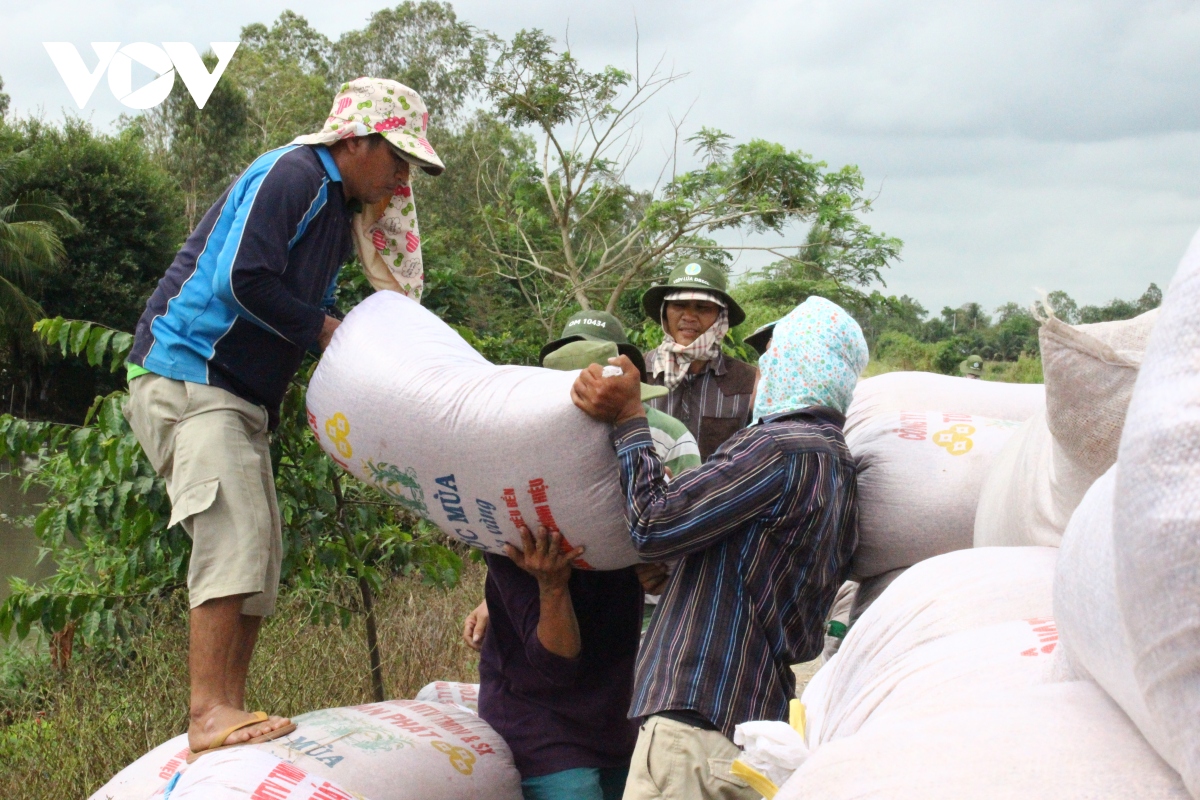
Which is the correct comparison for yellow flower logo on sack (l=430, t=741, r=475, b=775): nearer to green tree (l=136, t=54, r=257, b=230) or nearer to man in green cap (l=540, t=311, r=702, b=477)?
man in green cap (l=540, t=311, r=702, b=477)

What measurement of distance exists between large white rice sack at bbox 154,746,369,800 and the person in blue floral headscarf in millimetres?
556

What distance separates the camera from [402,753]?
88.9 inches

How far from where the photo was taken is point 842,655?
1909 millimetres

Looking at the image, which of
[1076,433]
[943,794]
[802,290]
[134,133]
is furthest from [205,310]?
[134,133]

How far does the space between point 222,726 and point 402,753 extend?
15.1 inches

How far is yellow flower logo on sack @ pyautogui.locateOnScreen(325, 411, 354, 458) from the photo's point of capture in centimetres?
233

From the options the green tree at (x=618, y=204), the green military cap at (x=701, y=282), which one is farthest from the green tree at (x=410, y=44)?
the green military cap at (x=701, y=282)

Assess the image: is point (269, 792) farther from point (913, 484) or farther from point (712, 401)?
point (712, 401)

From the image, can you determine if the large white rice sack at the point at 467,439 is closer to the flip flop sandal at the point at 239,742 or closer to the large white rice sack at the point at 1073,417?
the flip flop sandal at the point at 239,742

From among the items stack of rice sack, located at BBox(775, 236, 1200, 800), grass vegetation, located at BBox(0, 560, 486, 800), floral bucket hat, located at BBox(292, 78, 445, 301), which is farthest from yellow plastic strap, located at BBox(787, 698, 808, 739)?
grass vegetation, located at BBox(0, 560, 486, 800)

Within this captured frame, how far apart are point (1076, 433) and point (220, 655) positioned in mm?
1778

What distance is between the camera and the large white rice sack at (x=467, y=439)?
2.09 meters

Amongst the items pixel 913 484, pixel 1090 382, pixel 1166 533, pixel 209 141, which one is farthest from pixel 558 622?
pixel 209 141

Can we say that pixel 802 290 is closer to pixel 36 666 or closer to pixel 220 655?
pixel 36 666
